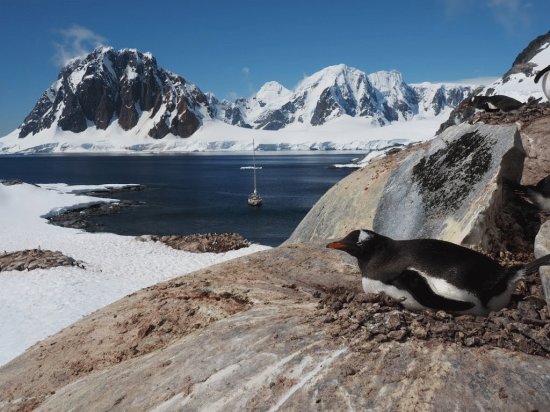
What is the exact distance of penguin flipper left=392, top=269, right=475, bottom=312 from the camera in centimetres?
477

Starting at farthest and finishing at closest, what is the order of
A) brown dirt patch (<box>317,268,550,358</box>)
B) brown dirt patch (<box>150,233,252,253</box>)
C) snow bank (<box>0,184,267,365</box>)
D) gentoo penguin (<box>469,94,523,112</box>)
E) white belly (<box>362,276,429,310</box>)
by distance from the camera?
brown dirt patch (<box>150,233,252,253</box>), snow bank (<box>0,184,267,365</box>), gentoo penguin (<box>469,94,523,112</box>), white belly (<box>362,276,429,310</box>), brown dirt patch (<box>317,268,550,358</box>)

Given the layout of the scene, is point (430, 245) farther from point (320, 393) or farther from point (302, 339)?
point (320, 393)

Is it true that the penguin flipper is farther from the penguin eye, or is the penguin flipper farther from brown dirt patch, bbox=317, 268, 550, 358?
the penguin eye

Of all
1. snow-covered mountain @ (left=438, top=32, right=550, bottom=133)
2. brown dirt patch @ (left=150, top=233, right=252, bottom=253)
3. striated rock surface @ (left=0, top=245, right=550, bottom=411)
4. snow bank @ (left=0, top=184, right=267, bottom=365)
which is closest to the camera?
striated rock surface @ (left=0, top=245, right=550, bottom=411)

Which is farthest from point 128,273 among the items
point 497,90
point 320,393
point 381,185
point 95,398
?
point 497,90

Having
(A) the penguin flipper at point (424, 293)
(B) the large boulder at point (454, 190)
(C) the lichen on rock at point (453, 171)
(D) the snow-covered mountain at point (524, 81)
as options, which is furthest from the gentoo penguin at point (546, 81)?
(D) the snow-covered mountain at point (524, 81)

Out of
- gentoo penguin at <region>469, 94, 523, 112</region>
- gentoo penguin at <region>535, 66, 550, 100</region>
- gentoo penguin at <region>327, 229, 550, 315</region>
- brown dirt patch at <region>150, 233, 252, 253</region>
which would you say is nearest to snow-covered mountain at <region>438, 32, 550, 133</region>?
brown dirt patch at <region>150, 233, 252, 253</region>

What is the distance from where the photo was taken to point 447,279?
15.9 ft

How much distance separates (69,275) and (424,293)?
20668 millimetres

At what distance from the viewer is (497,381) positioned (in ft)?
11.3

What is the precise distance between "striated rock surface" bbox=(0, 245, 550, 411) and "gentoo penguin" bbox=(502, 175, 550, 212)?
→ 353cm

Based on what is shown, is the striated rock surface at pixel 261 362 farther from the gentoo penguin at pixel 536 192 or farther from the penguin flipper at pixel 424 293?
the gentoo penguin at pixel 536 192

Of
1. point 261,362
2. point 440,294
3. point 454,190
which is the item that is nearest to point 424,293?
point 440,294

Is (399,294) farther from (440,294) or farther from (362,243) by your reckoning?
(362,243)
